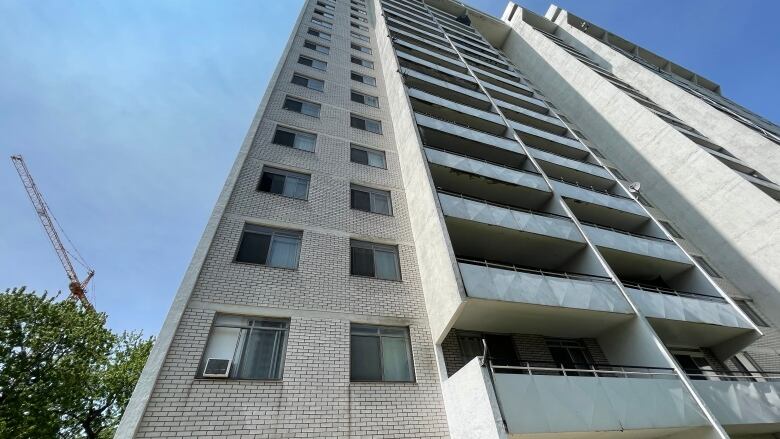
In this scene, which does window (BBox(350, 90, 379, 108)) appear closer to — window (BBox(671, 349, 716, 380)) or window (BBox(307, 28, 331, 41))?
window (BBox(307, 28, 331, 41))

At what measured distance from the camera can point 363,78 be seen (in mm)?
19219

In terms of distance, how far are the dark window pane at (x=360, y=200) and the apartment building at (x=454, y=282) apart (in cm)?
8

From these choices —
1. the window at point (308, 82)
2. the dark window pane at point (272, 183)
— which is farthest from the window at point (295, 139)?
the window at point (308, 82)

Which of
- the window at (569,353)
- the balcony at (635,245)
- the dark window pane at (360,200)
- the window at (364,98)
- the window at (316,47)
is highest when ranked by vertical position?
the window at (316,47)

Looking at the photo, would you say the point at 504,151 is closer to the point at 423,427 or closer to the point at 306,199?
the point at 306,199

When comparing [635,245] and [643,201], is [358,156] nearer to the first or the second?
[635,245]

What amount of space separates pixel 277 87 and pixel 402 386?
45.3ft

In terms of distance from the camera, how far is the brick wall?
595 cm

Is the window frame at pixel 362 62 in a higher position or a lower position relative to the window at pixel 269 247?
higher

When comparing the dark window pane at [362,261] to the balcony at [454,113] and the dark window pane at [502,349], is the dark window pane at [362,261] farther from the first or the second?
the balcony at [454,113]

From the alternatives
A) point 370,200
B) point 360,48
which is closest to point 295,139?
point 370,200

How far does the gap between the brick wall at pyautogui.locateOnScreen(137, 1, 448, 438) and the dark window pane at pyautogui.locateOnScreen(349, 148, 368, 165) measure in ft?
1.14

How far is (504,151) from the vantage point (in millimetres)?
14977

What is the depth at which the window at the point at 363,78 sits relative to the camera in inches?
742
